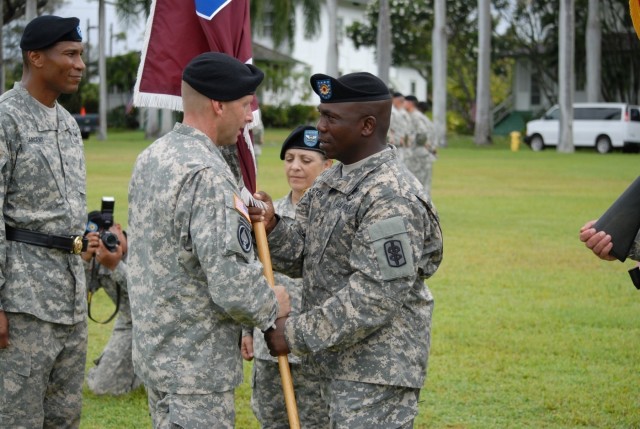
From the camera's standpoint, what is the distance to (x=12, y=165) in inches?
187

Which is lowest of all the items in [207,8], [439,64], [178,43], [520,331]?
[520,331]

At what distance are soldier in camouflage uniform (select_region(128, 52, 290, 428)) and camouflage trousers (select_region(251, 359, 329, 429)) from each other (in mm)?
1218

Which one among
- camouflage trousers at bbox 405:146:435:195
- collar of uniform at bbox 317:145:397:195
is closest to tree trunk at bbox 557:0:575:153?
camouflage trousers at bbox 405:146:435:195

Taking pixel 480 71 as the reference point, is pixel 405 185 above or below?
below

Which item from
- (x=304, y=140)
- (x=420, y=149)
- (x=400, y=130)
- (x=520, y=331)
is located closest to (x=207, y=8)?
(x=304, y=140)

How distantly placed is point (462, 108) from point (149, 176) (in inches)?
2201

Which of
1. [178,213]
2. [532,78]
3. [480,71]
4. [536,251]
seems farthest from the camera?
[532,78]

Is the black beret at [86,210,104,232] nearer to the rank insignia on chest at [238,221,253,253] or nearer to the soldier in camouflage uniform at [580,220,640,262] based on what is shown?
the rank insignia on chest at [238,221,253,253]

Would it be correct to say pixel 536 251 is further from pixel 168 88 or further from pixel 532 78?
pixel 532 78

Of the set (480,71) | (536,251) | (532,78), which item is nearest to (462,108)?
(532,78)

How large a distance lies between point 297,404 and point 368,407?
122 centimetres

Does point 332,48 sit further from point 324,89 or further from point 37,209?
point 324,89

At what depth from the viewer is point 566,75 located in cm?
3781

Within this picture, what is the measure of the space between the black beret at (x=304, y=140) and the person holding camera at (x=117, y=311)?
58.4 inches
